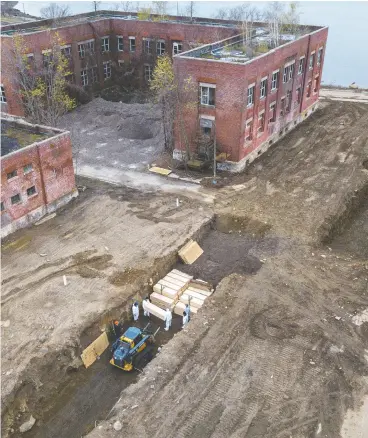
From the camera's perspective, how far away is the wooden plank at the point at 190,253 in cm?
2500

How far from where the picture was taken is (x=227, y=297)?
21.9m

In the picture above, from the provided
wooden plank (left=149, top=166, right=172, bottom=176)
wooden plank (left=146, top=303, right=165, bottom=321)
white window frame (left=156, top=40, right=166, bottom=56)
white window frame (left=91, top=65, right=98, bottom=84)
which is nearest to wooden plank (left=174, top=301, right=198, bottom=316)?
wooden plank (left=146, top=303, right=165, bottom=321)

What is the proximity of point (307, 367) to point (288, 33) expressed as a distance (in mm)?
35377

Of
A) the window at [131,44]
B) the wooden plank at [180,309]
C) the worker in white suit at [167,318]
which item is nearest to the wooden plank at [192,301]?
the wooden plank at [180,309]

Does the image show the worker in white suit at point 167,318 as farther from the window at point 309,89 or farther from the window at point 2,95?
the window at point 309,89

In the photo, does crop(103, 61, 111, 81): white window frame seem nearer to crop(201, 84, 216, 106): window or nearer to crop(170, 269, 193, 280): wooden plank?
crop(201, 84, 216, 106): window

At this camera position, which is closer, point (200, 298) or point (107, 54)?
point (200, 298)

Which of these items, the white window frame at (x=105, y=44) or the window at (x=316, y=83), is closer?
the window at (x=316, y=83)

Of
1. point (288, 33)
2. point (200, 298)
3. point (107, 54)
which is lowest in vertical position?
point (200, 298)

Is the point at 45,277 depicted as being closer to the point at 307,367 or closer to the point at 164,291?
the point at 164,291

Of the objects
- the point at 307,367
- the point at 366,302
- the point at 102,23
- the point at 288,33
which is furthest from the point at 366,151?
the point at 102,23

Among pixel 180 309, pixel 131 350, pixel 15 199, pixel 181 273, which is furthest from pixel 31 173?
pixel 131 350

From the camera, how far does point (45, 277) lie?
22875mm

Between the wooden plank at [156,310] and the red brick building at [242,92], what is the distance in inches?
636
